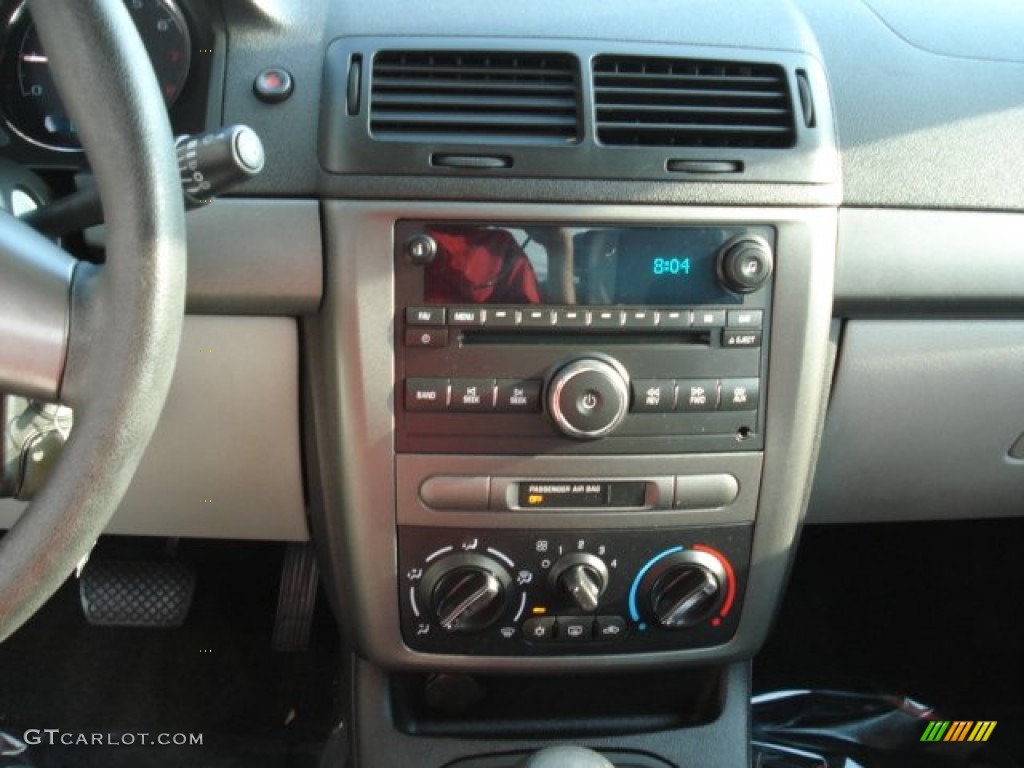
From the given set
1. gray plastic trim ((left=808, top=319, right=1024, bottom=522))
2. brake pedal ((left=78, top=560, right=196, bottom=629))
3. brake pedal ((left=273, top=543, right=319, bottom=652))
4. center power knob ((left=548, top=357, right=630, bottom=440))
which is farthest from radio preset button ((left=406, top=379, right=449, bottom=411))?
brake pedal ((left=78, top=560, right=196, bottom=629))

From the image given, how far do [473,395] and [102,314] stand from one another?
404mm

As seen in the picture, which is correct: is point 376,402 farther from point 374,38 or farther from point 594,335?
point 374,38

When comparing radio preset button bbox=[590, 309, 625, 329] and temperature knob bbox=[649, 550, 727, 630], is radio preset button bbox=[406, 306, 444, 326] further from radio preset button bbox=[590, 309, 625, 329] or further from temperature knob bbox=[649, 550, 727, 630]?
temperature knob bbox=[649, 550, 727, 630]

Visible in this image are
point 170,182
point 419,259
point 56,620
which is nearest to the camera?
point 170,182

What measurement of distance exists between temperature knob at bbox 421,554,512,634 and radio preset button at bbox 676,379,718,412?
253mm

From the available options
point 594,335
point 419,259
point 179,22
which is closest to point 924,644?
point 594,335

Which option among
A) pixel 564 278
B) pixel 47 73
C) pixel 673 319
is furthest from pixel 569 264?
pixel 47 73

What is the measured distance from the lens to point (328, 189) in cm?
104

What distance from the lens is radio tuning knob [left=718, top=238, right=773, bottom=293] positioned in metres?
1.06

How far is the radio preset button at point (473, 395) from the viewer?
107 cm

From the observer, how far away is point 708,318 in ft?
3.53

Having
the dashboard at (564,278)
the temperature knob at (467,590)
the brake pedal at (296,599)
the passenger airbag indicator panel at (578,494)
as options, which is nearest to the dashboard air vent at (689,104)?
the dashboard at (564,278)

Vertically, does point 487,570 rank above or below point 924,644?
above

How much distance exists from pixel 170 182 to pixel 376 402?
14.7 inches
